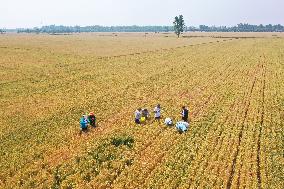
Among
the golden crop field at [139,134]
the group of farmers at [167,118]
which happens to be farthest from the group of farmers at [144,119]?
the golden crop field at [139,134]

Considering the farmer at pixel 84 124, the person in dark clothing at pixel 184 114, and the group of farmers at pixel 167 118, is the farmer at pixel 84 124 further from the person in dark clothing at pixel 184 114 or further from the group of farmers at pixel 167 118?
the person in dark clothing at pixel 184 114

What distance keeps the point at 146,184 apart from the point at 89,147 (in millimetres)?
5712

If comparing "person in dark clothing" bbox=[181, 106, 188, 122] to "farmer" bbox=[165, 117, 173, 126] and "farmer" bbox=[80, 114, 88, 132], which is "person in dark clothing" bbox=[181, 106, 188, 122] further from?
"farmer" bbox=[80, 114, 88, 132]

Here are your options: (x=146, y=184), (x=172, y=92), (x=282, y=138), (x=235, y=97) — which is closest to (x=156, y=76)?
(x=172, y=92)

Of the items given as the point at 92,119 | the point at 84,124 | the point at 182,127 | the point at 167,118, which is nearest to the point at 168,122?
the point at 167,118

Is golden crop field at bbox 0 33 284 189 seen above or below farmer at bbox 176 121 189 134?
below

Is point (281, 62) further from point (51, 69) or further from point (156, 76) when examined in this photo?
point (51, 69)

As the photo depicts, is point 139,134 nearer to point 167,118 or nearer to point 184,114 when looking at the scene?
point 167,118

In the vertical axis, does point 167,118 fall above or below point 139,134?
above

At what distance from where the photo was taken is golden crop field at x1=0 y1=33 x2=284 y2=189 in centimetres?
1750

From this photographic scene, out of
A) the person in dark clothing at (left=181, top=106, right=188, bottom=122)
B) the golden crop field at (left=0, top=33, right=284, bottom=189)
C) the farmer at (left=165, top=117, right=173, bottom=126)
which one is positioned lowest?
the golden crop field at (left=0, top=33, right=284, bottom=189)

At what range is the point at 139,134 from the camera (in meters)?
23.4

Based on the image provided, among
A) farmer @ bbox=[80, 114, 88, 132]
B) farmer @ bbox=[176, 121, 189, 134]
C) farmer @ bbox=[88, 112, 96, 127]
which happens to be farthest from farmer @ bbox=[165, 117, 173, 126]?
farmer @ bbox=[80, 114, 88, 132]

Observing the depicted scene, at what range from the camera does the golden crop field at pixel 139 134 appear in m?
17.5
